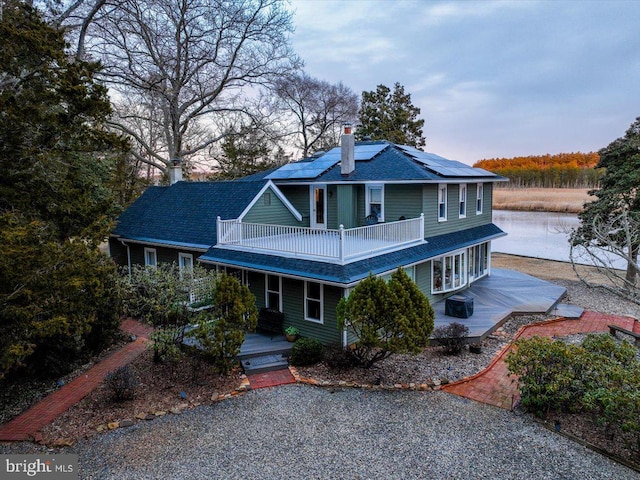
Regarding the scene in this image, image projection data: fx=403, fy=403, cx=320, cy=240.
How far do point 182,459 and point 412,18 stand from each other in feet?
63.2

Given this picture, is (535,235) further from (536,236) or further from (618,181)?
(618,181)

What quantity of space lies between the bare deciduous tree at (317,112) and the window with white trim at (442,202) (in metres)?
22.8

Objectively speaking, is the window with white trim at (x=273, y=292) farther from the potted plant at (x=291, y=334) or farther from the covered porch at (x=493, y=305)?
the covered porch at (x=493, y=305)

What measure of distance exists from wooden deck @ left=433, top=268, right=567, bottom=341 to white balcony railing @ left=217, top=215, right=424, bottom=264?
3.12 meters

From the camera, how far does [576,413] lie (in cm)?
796

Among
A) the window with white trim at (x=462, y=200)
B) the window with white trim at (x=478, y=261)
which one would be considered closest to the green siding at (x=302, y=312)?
A: the window with white trim at (x=462, y=200)

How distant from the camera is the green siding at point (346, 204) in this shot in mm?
15453

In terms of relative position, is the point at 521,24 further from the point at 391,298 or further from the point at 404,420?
the point at 404,420

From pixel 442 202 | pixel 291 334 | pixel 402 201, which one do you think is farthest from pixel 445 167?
pixel 291 334

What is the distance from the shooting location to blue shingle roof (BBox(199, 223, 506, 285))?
10719 millimetres

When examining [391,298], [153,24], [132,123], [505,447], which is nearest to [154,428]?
[391,298]

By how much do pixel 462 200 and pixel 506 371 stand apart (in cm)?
896

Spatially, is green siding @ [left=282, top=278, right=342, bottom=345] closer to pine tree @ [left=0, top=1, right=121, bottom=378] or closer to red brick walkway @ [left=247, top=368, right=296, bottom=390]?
red brick walkway @ [left=247, top=368, right=296, bottom=390]

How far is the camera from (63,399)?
9.09m
